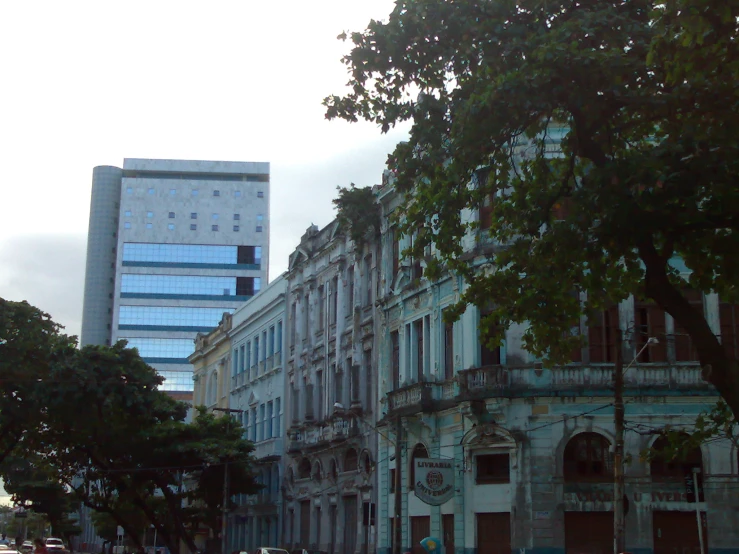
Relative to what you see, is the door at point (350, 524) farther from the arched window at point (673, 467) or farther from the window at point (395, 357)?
the arched window at point (673, 467)

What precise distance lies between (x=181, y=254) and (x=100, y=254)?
92.8 ft

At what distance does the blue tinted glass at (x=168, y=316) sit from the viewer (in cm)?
12525

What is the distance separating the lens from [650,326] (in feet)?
105

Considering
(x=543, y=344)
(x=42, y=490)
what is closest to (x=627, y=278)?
(x=543, y=344)

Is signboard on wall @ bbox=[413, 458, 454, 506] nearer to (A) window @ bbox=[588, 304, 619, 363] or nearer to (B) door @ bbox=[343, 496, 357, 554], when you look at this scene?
(A) window @ bbox=[588, 304, 619, 363]

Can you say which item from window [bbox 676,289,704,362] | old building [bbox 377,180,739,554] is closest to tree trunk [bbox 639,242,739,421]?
old building [bbox 377,180,739,554]

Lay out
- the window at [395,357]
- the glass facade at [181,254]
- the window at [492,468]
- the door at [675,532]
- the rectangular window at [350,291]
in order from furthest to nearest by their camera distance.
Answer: the glass facade at [181,254], the rectangular window at [350,291], the window at [395,357], the window at [492,468], the door at [675,532]

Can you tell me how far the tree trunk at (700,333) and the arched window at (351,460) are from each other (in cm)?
2858

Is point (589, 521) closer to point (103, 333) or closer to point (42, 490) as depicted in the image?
point (42, 490)

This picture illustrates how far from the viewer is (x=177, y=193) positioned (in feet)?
433

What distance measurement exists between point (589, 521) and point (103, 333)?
411 feet

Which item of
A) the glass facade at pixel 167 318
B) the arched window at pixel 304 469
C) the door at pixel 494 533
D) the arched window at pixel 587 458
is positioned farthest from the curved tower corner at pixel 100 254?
the arched window at pixel 587 458

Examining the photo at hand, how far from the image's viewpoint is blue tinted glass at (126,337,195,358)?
4929 inches

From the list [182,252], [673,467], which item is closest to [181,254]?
[182,252]
